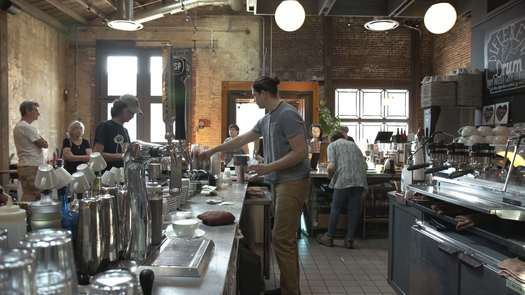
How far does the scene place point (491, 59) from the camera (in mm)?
4254

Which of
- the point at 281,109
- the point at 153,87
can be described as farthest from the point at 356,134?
the point at 281,109

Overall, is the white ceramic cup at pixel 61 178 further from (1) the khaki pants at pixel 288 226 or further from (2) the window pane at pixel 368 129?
(2) the window pane at pixel 368 129

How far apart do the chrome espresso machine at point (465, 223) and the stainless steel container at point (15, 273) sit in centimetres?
177

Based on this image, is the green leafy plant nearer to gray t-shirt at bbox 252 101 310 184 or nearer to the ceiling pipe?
the ceiling pipe

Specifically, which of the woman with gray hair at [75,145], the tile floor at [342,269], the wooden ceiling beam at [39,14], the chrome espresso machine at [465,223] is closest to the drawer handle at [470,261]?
the chrome espresso machine at [465,223]

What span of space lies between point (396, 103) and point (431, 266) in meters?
7.91

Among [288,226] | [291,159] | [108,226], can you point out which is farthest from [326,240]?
[108,226]

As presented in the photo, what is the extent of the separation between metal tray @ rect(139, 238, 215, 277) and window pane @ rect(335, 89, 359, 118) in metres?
8.75

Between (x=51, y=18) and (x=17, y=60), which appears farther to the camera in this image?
(x=51, y=18)

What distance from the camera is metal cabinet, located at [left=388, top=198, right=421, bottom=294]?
10.2ft

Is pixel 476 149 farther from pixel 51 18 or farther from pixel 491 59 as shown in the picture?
pixel 51 18

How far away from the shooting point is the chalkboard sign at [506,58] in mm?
3801

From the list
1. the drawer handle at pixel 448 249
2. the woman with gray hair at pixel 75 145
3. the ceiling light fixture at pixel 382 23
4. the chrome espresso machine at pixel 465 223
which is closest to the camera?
the chrome espresso machine at pixel 465 223

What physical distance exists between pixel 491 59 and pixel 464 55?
15.8 feet
